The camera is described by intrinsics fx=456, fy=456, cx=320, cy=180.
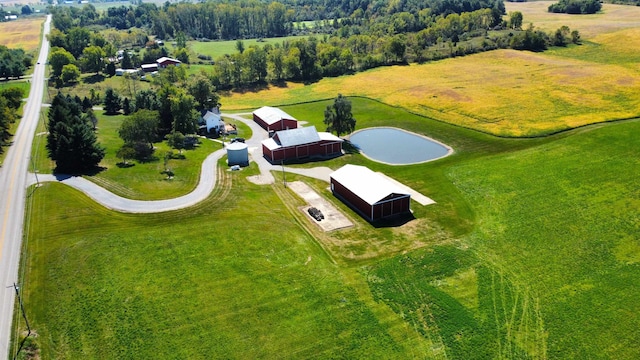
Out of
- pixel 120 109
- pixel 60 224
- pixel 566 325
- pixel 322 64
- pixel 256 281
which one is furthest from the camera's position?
pixel 322 64

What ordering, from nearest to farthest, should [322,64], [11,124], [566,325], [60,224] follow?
[566,325]
[60,224]
[11,124]
[322,64]

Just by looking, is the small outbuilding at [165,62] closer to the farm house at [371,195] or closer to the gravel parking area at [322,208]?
the gravel parking area at [322,208]

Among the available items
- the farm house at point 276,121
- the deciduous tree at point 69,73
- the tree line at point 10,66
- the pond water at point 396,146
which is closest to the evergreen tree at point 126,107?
the farm house at point 276,121

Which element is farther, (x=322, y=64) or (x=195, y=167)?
(x=322, y=64)

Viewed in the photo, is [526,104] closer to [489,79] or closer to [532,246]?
[489,79]

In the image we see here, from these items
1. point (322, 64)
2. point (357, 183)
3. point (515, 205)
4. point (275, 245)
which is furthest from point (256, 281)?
point (322, 64)

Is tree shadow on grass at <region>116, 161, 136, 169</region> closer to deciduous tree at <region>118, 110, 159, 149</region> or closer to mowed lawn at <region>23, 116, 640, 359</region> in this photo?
deciduous tree at <region>118, 110, 159, 149</region>
